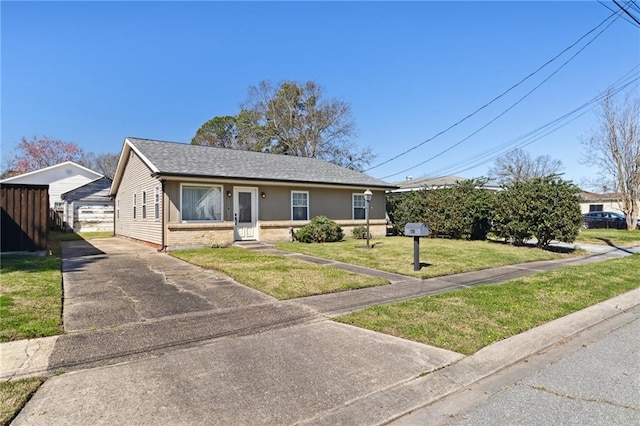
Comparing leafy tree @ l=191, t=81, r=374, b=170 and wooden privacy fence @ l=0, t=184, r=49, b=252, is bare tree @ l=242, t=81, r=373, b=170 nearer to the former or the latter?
leafy tree @ l=191, t=81, r=374, b=170

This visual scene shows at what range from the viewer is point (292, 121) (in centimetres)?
3803

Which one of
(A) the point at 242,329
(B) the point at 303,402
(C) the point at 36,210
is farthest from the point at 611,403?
(C) the point at 36,210

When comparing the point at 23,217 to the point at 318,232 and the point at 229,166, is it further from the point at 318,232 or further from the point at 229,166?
the point at 318,232

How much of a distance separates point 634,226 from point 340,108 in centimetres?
2677

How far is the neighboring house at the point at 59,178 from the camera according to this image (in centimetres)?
3403

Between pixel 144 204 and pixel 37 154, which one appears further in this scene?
pixel 37 154

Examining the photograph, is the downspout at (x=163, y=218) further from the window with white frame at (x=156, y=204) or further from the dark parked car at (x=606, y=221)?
the dark parked car at (x=606, y=221)

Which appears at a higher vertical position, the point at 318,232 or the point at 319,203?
the point at 319,203

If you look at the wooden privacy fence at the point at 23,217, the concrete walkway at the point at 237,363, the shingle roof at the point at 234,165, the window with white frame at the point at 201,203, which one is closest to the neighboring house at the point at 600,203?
the shingle roof at the point at 234,165

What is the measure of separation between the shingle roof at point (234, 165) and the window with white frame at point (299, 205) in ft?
2.55

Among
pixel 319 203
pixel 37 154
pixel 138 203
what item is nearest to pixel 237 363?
pixel 319 203

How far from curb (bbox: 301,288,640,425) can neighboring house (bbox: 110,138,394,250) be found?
37.9ft

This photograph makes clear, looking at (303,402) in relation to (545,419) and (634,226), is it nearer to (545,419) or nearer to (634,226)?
(545,419)

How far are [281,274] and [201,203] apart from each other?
7316 mm
